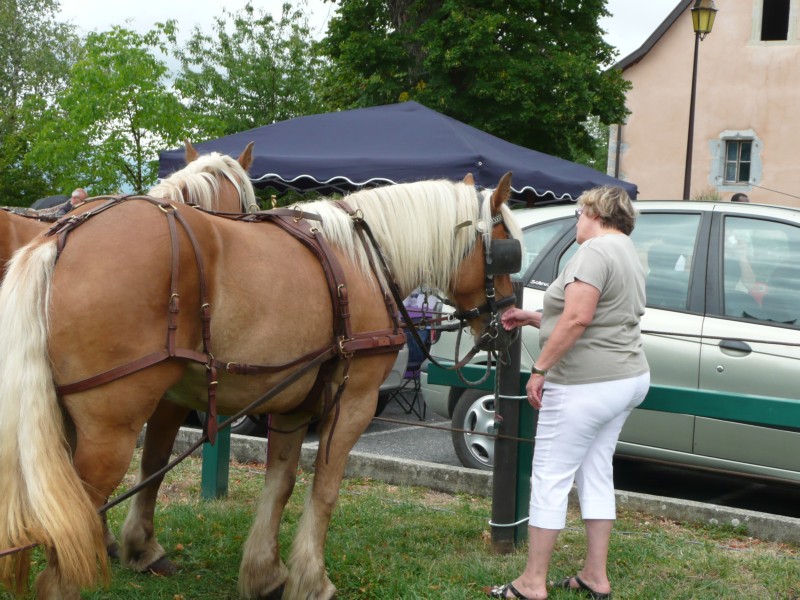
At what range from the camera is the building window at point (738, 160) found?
2667 centimetres

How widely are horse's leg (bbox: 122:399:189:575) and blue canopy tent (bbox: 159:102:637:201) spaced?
569cm

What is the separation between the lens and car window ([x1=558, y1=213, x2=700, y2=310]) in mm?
5570

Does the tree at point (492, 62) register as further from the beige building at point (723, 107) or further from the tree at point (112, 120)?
the beige building at point (723, 107)

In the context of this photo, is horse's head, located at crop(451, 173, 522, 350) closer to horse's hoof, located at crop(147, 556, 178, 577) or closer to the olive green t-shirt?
the olive green t-shirt

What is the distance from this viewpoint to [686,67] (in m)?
26.8

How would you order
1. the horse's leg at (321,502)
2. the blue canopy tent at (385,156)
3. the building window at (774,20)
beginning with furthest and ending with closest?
the building window at (774,20) < the blue canopy tent at (385,156) < the horse's leg at (321,502)

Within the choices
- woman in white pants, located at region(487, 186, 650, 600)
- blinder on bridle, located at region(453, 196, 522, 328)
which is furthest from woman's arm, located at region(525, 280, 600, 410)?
blinder on bridle, located at region(453, 196, 522, 328)

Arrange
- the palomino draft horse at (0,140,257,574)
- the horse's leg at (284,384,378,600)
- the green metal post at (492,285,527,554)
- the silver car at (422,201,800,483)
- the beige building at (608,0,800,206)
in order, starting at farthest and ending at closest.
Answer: the beige building at (608,0,800,206) → the silver car at (422,201,800,483) → the green metal post at (492,285,527,554) → the palomino draft horse at (0,140,257,574) → the horse's leg at (284,384,378,600)

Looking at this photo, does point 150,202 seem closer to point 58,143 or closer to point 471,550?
point 471,550

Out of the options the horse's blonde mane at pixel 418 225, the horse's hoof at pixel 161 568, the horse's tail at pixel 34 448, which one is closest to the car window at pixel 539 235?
the horse's blonde mane at pixel 418 225

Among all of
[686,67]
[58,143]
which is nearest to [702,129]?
[686,67]

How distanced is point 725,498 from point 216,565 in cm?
346

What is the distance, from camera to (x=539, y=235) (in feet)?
20.1

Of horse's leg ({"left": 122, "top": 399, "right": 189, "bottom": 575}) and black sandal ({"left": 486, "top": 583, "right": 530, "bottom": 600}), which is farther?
horse's leg ({"left": 122, "top": 399, "right": 189, "bottom": 575})
